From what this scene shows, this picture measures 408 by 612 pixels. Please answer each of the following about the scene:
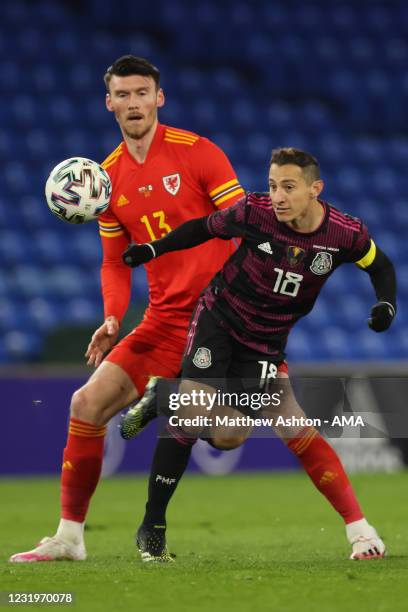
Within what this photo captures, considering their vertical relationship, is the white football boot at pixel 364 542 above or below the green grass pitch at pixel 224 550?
above

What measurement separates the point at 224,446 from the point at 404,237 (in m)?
10.9

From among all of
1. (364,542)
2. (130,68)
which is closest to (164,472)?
(364,542)

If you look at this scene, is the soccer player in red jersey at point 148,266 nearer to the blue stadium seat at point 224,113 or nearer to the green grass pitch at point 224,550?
the green grass pitch at point 224,550

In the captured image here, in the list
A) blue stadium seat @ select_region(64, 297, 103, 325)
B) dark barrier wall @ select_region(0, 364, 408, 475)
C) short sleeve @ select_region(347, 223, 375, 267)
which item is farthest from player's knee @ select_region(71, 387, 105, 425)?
blue stadium seat @ select_region(64, 297, 103, 325)

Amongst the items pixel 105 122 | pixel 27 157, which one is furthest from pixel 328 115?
pixel 27 157

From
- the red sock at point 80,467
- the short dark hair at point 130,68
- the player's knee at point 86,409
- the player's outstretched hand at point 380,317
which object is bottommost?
the red sock at point 80,467

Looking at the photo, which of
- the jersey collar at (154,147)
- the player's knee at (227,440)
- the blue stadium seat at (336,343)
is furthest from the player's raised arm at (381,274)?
the blue stadium seat at (336,343)

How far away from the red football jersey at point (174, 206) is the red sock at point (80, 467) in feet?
1.87

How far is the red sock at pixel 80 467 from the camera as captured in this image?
539cm

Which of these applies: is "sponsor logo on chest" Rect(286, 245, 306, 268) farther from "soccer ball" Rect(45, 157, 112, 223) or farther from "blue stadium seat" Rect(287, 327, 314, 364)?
"blue stadium seat" Rect(287, 327, 314, 364)

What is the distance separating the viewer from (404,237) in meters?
15.6

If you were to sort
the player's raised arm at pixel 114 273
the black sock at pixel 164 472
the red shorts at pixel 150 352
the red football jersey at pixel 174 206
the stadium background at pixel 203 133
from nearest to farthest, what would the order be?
the black sock at pixel 164 472 < the red shorts at pixel 150 352 < the red football jersey at pixel 174 206 < the player's raised arm at pixel 114 273 < the stadium background at pixel 203 133

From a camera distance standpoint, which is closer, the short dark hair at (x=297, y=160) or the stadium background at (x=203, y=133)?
the short dark hair at (x=297, y=160)

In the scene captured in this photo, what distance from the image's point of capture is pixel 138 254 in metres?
5.09
